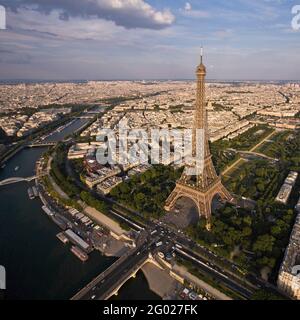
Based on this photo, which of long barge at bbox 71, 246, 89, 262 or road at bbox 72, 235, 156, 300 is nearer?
road at bbox 72, 235, 156, 300

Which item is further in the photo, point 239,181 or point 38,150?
point 38,150

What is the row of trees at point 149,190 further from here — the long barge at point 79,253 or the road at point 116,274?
the long barge at point 79,253

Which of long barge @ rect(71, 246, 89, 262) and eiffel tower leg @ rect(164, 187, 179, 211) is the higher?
eiffel tower leg @ rect(164, 187, 179, 211)

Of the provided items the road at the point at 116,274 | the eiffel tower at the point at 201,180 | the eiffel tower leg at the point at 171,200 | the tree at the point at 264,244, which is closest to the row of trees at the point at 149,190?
the eiffel tower leg at the point at 171,200

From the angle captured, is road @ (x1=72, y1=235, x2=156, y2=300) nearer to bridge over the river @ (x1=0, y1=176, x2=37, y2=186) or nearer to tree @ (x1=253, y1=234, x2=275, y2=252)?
tree @ (x1=253, y1=234, x2=275, y2=252)

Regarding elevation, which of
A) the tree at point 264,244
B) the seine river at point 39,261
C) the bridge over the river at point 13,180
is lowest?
the seine river at point 39,261

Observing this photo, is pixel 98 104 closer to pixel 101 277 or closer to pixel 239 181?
pixel 239 181

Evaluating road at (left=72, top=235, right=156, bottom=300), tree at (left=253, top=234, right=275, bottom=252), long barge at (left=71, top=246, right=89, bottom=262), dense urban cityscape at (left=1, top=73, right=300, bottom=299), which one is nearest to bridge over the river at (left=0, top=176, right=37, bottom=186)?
dense urban cityscape at (left=1, top=73, right=300, bottom=299)
